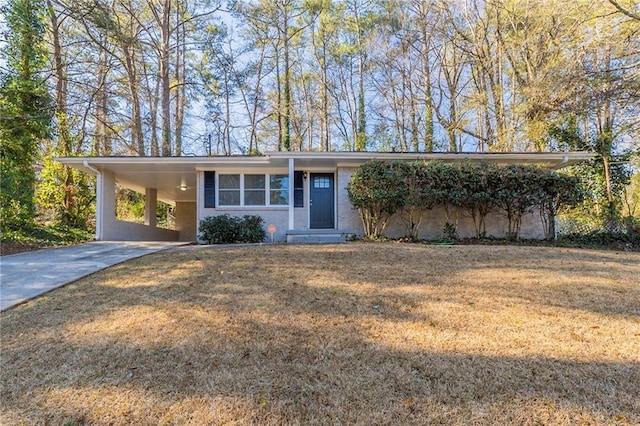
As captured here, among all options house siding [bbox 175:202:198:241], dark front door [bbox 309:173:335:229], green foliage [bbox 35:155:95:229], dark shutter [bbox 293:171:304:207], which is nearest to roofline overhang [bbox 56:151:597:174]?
dark shutter [bbox 293:171:304:207]

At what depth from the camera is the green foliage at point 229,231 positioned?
896 centimetres

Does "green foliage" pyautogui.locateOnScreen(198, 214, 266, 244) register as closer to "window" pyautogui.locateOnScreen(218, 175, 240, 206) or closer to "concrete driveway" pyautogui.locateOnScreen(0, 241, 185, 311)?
"window" pyautogui.locateOnScreen(218, 175, 240, 206)

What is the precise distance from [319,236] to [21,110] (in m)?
8.64

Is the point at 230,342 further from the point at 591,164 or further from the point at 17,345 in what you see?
the point at 591,164

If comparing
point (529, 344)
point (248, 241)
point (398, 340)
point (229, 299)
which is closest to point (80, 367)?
point (229, 299)

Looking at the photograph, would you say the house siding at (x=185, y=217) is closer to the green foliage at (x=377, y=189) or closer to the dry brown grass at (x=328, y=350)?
the green foliage at (x=377, y=189)

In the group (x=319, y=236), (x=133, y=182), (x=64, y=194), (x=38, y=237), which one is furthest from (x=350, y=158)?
(x=64, y=194)

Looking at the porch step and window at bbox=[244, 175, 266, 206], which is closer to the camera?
the porch step

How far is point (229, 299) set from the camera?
3703mm

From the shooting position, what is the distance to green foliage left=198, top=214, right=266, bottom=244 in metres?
8.96

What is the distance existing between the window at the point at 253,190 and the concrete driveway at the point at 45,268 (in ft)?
12.1

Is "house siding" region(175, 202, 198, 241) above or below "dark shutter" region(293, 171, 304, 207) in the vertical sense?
below

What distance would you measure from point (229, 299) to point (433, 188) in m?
6.31

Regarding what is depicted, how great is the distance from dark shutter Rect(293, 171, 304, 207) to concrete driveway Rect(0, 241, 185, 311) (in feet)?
15.4
